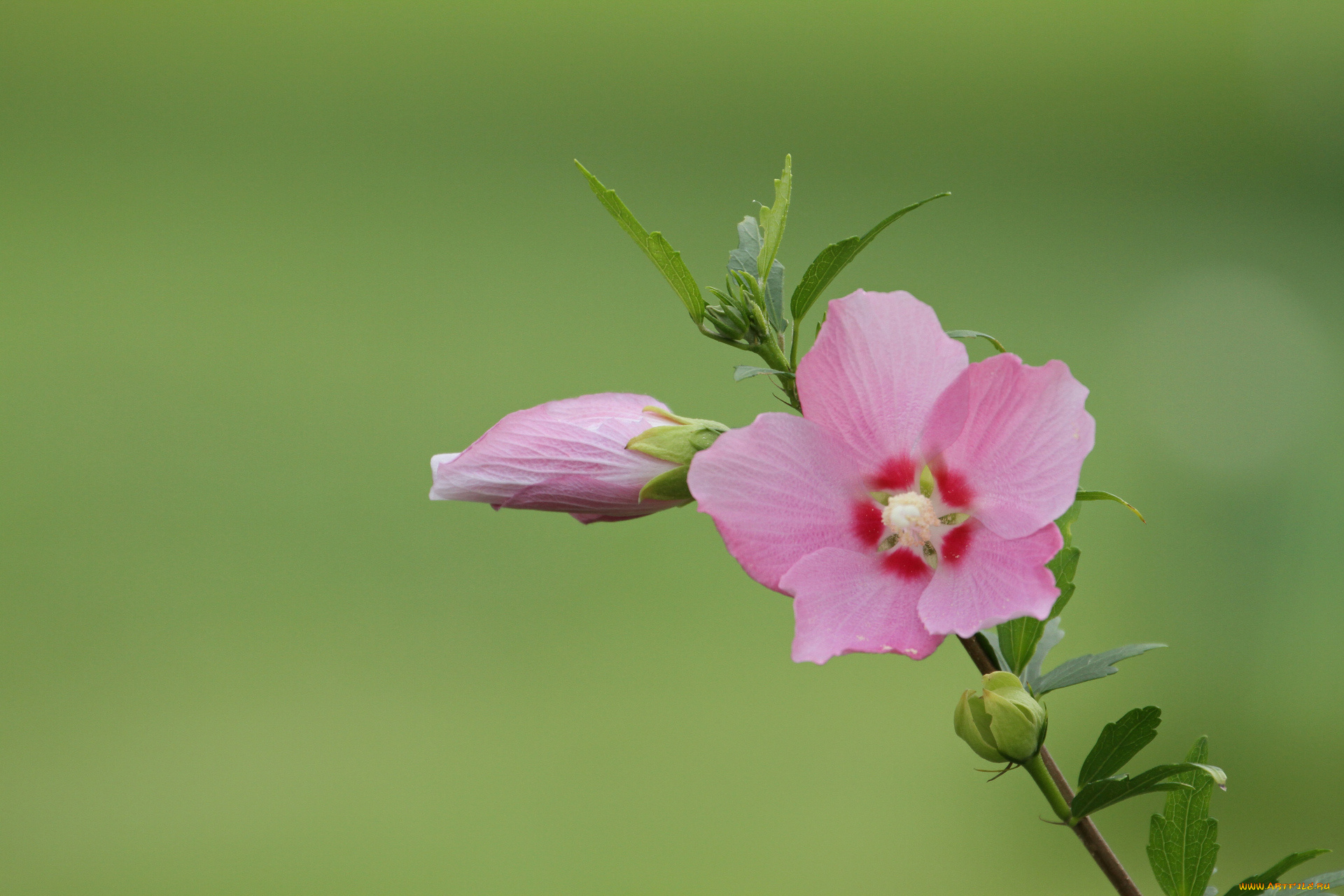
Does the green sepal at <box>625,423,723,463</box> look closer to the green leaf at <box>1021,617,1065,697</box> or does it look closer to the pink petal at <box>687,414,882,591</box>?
the pink petal at <box>687,414,882,591</box>

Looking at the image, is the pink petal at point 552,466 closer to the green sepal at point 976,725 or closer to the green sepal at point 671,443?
the green sepal at point 671,443

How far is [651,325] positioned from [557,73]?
1.81 ft

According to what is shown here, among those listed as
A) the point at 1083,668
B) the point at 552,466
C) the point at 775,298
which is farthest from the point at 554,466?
the point at 1083,668

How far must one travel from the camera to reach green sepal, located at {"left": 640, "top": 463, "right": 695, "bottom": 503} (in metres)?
0.34

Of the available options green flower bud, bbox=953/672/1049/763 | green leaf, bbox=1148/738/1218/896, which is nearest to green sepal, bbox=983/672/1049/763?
green flower bud, bbox=953/672/1049/763

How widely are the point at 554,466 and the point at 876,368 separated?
0.12 metres

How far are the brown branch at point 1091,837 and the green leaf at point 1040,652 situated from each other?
23 millimetres

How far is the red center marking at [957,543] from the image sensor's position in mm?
327

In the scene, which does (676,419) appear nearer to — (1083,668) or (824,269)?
(824,269)

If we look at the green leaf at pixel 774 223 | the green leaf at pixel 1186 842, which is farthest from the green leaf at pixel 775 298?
the green leaf at pixel 1186 842

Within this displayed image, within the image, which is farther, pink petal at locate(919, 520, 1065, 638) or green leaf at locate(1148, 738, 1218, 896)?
green leaf at locate(1148, 738, 1218, 896)

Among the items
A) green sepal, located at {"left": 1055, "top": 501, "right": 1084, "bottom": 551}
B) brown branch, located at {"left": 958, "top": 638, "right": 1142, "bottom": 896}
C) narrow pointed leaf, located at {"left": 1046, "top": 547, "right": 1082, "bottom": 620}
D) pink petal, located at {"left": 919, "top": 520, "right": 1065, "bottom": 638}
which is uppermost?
pink petal, located at {"left": 919, "top": 520, "right": 1065, "bottom": 638}

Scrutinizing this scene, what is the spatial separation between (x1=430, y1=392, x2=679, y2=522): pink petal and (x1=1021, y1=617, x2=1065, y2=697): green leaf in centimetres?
16

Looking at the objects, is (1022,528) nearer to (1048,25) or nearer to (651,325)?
(651,325)
